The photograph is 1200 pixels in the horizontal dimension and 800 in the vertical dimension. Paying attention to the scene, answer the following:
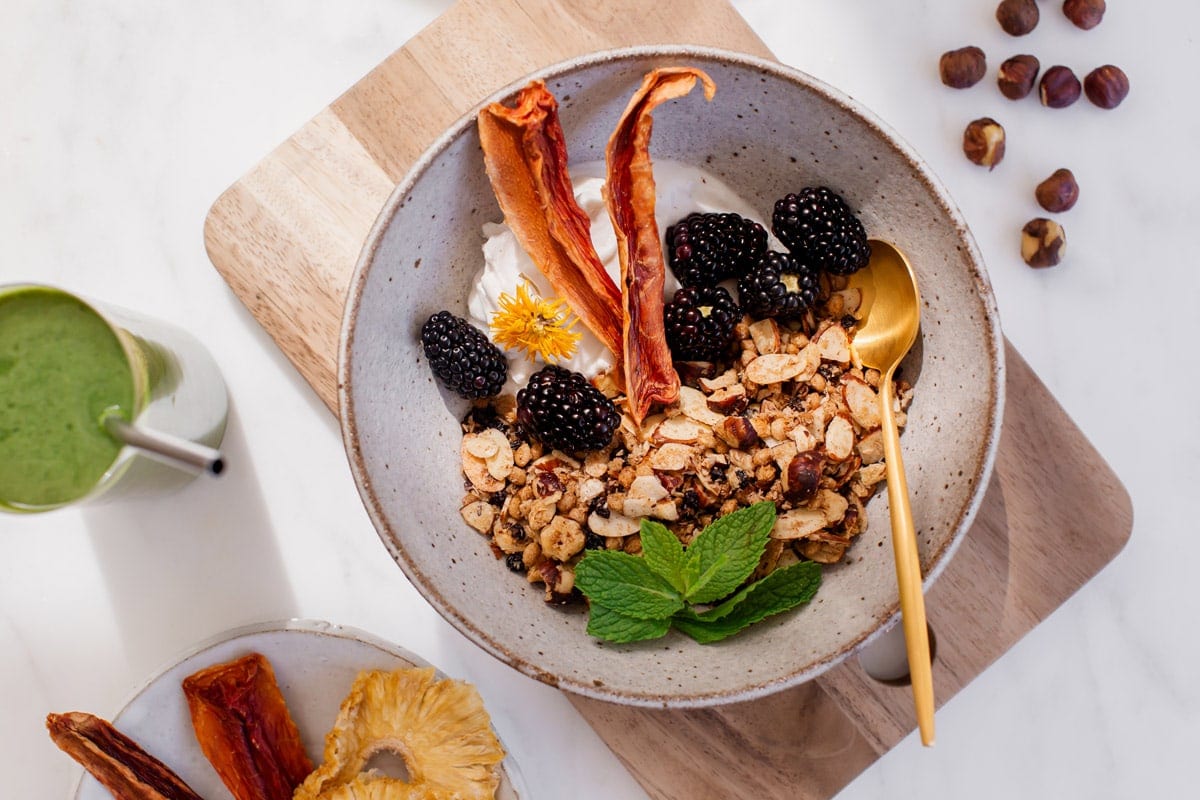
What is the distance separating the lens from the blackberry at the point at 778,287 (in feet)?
3.29

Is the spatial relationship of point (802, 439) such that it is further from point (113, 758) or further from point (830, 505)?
point (113, 758)

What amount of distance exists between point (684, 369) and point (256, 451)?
21.1 inches

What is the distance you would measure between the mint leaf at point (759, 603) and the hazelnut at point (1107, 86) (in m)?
0.73

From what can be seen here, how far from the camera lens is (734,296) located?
107cm

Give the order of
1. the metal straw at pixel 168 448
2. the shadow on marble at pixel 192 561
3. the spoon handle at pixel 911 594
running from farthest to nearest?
1. the shadow on marble at pixel 192 561
2. the metal straw at pixel 168 448
3. the spoon handle at pixel 911 594

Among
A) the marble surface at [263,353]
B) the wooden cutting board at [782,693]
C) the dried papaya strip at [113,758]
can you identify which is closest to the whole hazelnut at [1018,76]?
the marble surface at [263,353]

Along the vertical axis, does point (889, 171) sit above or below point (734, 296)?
above

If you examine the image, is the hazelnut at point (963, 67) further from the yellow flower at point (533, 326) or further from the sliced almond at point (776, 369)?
the yellow flower at point (533, 326)

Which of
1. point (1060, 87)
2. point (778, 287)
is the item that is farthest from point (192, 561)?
point (1060, 87)

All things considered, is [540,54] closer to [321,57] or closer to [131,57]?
[321,57]

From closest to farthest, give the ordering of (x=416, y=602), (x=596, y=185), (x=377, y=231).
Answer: (x=377, y=231)
(x=596, y=185)
(x=416, y=602)

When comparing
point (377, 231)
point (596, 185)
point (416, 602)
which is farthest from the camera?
point (416, 602)

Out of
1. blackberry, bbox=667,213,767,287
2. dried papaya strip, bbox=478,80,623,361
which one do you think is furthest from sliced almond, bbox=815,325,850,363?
dried papaya strip, bbox=478,80,623,361

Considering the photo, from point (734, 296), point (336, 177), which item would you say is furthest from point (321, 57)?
point (734, 296)
